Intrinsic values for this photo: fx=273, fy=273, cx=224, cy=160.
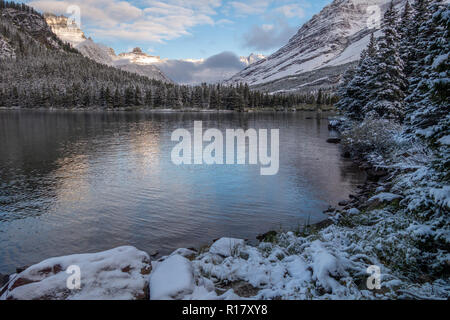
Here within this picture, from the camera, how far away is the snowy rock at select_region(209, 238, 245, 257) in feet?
27.8

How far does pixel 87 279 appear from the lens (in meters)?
5.82

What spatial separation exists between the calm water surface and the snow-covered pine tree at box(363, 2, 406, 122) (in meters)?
9.72

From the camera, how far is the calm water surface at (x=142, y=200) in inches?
462

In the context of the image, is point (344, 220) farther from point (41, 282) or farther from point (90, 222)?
point (90, 222)

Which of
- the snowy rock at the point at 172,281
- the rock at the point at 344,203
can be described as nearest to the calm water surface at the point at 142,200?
the rock at the point at 344,203

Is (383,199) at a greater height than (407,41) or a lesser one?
lesser

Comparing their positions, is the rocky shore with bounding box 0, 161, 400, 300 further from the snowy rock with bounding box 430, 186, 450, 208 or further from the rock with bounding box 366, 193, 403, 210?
the rock with bounding box 366, 193, 403, 210

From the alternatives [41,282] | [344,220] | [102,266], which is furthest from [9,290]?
[344,220]

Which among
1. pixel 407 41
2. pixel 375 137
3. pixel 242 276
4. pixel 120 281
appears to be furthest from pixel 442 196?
pixel 407 41

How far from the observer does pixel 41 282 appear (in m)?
5.57

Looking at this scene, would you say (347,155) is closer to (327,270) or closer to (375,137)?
(375,137)

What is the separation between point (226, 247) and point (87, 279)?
4.22 m

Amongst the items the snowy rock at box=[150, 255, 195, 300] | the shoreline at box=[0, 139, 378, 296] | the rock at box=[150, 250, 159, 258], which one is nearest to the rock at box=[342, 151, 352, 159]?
the shoreline at box=[0, 139, 378, 296]
